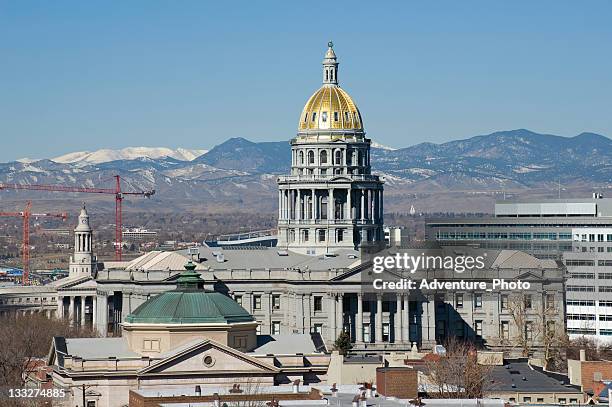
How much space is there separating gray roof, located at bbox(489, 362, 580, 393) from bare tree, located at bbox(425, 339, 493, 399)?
656mm

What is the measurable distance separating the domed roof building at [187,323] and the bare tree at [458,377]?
37.3 feet

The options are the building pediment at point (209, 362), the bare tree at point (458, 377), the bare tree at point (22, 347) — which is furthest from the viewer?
the bare tree at point (22, 347)

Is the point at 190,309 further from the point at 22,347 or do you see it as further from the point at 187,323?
the point at 22,347

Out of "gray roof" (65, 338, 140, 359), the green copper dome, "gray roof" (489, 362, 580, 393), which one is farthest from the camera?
the green copper dome

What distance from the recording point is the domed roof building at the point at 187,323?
448ft

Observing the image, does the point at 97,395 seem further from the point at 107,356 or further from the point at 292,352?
the point at 292,352

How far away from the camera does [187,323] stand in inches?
A: 5379

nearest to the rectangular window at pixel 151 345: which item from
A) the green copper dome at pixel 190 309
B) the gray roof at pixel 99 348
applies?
the gray roof at pixel 99 348

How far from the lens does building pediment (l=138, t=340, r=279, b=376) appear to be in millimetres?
131375

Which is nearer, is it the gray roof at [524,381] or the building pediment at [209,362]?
the gray roof at [524,381]

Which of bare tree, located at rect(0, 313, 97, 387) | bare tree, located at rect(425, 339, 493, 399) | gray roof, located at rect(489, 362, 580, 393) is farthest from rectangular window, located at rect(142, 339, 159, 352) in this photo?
gray roof, located at rect(489, 362, 580, 393)

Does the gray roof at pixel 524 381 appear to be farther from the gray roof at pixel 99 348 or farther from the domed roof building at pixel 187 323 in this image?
the gray roof at pixel 99 348

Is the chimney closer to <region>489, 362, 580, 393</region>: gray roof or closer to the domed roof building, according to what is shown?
<region>489, 362, 580, 393</region>: gray roof

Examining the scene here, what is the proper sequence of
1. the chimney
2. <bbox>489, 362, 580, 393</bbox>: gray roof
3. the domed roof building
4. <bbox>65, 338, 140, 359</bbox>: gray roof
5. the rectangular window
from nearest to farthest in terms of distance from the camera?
the chimney < <bbox>489, 362, 580, 393</bbox>: gray roof < the domed roof building < <bbox>65, 338, 140, 359</bbox>: gray roof < the rectangular window
